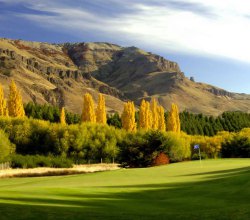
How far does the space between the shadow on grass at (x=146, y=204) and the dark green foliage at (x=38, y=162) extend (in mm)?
44701

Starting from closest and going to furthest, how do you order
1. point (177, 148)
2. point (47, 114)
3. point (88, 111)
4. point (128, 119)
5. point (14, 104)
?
point (177, 148) < point (14, 104) < point (88, 111) < point (128, 119) < point (47, 114)

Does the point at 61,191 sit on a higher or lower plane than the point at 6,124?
lower

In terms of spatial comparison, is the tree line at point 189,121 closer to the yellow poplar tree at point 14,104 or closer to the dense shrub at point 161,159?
the yellow poplar tree at point 14,104

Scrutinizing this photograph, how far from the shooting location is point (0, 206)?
13.2 metres

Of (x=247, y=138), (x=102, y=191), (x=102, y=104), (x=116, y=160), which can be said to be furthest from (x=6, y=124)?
(x=102, y=191)

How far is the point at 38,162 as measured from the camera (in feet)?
231

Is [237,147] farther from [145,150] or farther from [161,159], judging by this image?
[145,150]

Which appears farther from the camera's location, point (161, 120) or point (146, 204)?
point (161, 120)

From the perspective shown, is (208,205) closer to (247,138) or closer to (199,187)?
(199,187)

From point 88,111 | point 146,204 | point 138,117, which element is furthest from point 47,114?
point 146,204

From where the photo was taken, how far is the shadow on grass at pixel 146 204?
1302 centimetres

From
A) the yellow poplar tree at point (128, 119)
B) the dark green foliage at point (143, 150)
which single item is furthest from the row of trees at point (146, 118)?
the dark green foliage at point (143, 150)

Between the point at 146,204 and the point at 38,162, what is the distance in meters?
54.5

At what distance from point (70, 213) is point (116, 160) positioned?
71.2 meters
